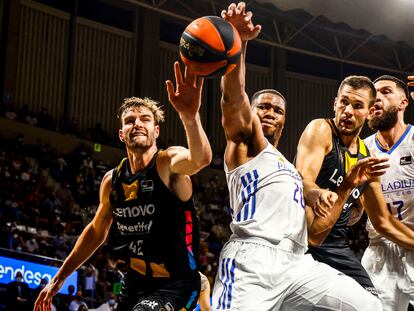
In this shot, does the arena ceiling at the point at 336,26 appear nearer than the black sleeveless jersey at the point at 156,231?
No

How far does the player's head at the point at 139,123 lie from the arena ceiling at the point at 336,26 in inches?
461

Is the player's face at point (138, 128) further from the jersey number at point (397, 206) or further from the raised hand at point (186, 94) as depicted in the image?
the jersey number at point (397, 206)

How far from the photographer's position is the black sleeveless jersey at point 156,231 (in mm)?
4812

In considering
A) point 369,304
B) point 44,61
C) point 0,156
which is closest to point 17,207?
point 0,156

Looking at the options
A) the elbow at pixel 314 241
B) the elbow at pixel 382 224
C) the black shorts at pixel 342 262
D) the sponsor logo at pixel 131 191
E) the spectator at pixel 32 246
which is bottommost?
the spectator at pixel 32 246

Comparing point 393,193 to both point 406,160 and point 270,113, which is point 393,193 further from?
point 270,113

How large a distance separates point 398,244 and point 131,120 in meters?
2.22

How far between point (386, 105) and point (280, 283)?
236 cm

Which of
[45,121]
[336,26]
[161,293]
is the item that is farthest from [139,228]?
[336,26]

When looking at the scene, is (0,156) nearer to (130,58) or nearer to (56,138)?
(56,138)

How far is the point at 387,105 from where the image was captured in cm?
559

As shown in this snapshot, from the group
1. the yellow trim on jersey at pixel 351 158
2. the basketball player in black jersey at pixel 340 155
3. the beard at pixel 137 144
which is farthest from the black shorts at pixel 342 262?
the beard at pixel 137 144

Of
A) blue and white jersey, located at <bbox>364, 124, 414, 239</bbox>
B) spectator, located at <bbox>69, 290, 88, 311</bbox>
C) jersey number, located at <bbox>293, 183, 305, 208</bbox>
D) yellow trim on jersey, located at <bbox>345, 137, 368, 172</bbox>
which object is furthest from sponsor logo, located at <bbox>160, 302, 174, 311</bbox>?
spectator, located at <bbox>69, 290, 88, 311</bbox>

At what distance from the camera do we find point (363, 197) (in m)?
5.05
